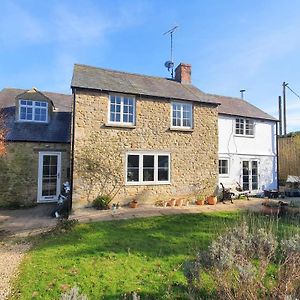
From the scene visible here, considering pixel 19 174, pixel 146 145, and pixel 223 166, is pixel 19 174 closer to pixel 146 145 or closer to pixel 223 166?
pixel 146 145

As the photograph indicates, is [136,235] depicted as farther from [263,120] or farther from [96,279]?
[263,120]

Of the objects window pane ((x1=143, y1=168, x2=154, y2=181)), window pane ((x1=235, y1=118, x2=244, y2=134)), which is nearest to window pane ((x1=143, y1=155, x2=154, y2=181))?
window pane ((x1=143, y1=168, x2=154, y2=181))

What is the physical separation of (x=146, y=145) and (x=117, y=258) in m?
8.56

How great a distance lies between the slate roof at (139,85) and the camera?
1452 cm

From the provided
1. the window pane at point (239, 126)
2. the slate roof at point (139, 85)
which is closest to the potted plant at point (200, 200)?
the slate roof at point (139, 85)

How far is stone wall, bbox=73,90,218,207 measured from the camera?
13711mm

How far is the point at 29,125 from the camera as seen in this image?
53.0 ft

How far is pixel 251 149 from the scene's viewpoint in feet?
65.4

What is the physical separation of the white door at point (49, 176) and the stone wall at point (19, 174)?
0.27 meters

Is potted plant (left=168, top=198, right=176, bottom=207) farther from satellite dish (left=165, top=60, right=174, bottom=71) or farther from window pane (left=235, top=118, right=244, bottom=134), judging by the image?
satellite dish (left=165, top=60, right=174, bottom=71)

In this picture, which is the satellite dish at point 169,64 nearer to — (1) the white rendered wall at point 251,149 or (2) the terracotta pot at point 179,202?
(1) the white rendered wall at point 251,149

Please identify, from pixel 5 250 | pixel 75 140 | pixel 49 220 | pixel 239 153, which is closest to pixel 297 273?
pixel 5 250

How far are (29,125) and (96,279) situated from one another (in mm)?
12720

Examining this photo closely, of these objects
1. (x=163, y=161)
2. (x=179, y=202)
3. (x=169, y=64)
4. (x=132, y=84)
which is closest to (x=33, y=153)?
(x=132, y=84)
